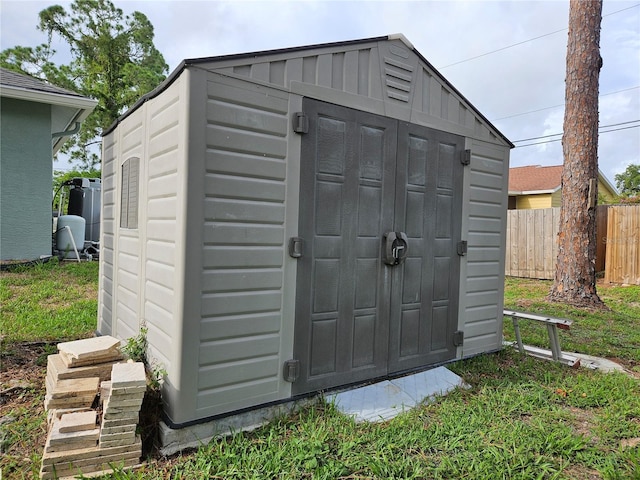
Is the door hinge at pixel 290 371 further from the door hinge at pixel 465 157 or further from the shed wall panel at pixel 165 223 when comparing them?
the door hinge at pixel 465 157

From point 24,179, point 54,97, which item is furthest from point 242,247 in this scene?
point 24,179

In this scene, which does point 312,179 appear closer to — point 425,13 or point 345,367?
point 345,367

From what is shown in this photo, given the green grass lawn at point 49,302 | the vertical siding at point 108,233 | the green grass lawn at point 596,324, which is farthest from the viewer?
the green grass lawn at point 596,324

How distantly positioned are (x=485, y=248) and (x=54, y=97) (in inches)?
269

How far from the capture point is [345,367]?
309 cm

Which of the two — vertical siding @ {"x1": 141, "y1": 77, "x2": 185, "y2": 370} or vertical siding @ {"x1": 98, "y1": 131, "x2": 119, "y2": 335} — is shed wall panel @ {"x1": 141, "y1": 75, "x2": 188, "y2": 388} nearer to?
vertical siding @ {"x1": 141, "y1": 77, "x2": 185, "y2": 370}

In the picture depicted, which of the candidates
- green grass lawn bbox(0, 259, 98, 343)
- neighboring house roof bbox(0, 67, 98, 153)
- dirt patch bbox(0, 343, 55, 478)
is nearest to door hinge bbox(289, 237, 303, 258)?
dirt patch bbox(0, 343, 55, 478)

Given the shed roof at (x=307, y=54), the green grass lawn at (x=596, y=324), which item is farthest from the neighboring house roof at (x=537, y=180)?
the shed roof at (x=307, y=54)

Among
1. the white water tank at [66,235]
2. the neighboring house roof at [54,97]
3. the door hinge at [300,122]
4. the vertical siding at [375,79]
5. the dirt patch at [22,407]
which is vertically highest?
the neighboring house roof at [54,97]

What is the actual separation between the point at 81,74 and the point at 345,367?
59.2ft

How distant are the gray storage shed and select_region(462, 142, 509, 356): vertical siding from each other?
21 mm

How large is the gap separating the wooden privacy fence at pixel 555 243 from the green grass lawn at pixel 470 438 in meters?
6.27

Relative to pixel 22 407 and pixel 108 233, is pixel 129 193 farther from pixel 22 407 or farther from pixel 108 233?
pixel 22 407

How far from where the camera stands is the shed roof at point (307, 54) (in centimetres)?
242
